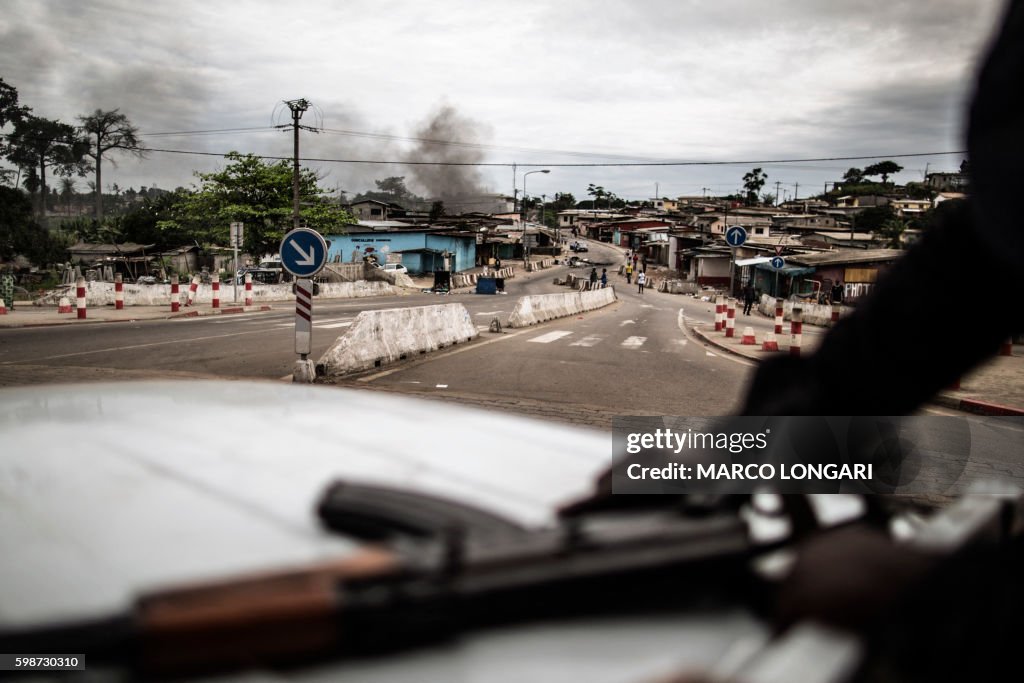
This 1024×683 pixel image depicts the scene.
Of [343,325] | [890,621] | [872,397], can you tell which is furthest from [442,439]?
[343,325]

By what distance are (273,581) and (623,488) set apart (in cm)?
65

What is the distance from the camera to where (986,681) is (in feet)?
2.56

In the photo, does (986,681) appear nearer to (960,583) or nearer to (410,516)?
(960,583)

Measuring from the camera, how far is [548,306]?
2322 centimetres

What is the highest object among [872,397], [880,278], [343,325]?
[880,278]

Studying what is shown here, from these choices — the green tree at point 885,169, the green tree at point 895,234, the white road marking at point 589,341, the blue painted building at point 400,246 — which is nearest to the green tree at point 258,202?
the blue painted building at point 400,246

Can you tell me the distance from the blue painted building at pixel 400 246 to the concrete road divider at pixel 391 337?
133 ft

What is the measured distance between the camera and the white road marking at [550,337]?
16109 mm

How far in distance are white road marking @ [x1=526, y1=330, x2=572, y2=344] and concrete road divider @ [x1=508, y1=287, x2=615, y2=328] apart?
174 centimetres

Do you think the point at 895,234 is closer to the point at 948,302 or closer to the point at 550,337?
the point at 550,337

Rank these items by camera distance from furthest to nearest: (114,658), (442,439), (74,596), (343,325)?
(343,325) → (442,439) → (74,596) → (114,658)

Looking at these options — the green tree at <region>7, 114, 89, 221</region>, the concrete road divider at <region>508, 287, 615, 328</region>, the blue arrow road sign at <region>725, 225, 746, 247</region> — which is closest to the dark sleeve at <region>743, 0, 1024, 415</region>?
the blue arrow road sign at <region>725, 225, 746, 247</region>

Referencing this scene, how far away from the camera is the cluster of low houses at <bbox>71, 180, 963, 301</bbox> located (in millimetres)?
39031

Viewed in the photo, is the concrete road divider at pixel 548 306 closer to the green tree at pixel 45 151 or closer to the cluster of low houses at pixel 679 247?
the cluster of low houses at pixel 679 247
